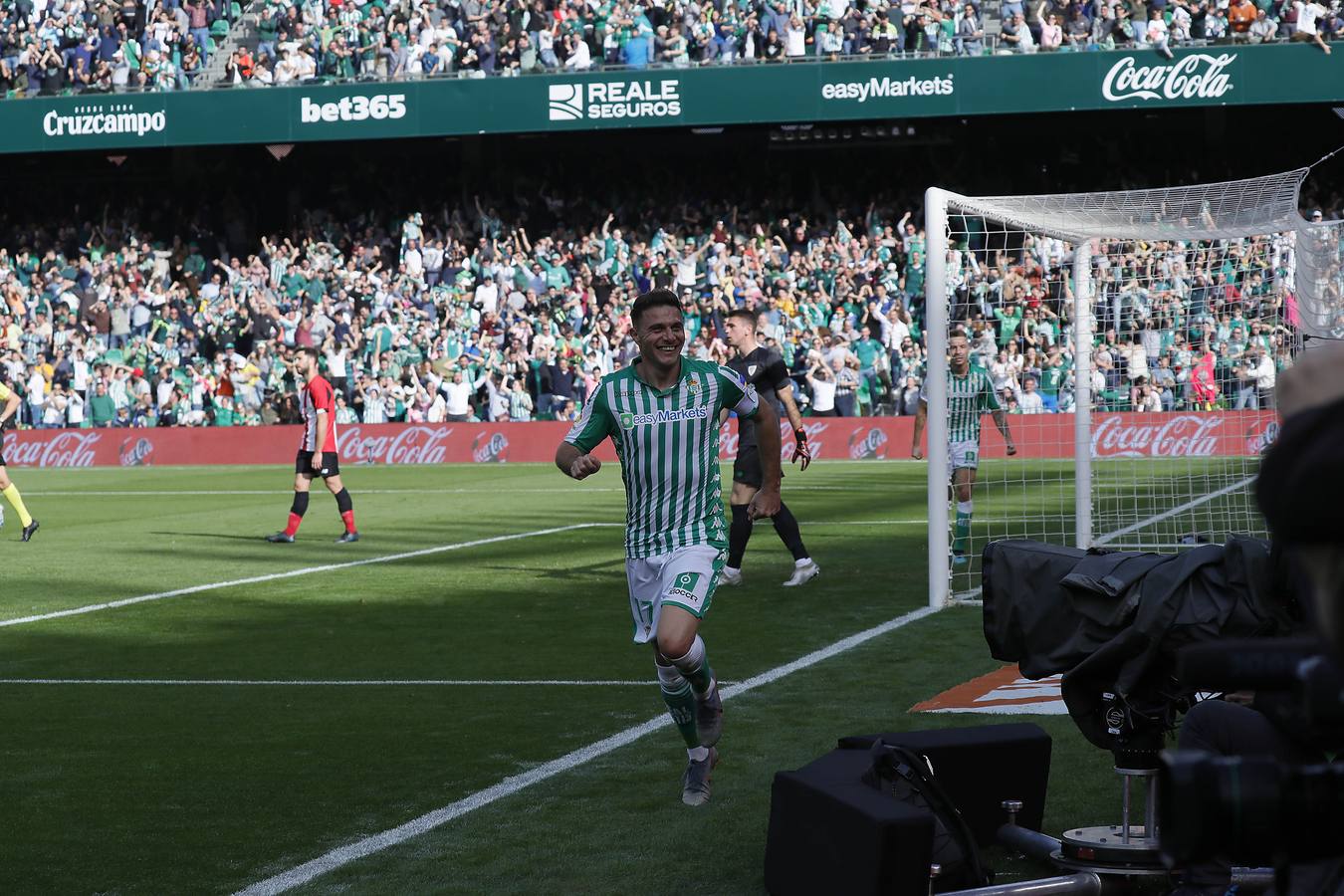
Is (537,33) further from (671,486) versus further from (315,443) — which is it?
(671,486)

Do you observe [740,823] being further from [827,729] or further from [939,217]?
[939,217]

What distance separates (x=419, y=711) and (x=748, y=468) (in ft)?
16.0

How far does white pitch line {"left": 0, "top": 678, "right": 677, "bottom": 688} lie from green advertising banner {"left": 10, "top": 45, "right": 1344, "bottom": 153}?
28320mm

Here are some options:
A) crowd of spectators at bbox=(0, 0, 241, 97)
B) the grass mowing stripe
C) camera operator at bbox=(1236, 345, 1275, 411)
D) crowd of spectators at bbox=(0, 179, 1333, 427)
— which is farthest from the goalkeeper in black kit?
crowd of spectators at bbox=(0, 0, 241, 97)

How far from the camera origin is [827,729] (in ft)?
25.9

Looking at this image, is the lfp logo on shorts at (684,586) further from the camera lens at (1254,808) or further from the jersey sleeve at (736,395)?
the camera lens at (1254,808)

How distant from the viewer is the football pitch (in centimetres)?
Result: 598

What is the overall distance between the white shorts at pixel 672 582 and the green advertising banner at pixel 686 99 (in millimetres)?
30138

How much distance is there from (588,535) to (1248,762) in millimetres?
16448

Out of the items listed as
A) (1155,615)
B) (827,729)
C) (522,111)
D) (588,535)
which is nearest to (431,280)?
(522,111)

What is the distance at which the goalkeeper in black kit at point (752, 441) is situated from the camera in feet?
41.2

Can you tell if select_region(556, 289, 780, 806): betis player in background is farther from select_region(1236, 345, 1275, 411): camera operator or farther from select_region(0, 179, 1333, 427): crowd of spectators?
select_region(0, 179, 1333, 427): crowd of spectators

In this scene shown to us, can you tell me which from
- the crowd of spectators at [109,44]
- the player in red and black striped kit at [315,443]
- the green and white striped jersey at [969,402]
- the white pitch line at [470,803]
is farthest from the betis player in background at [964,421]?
the crowd of spectators at [109,44]

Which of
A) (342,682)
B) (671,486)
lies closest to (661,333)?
(671,486)
